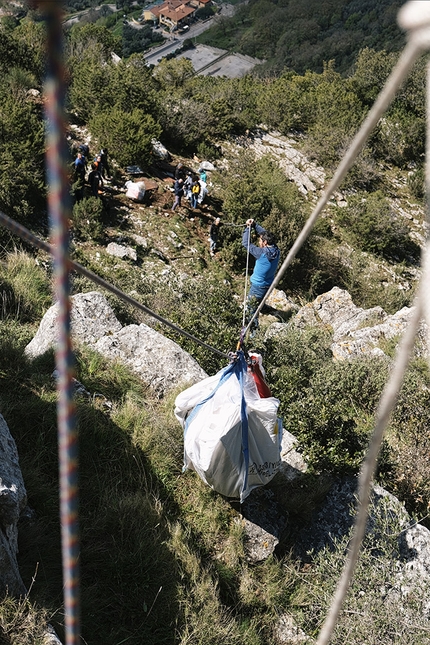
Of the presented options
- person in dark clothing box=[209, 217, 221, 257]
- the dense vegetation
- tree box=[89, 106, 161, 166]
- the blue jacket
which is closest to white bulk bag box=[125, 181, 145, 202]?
the dense vegetation

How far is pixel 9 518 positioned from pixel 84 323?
3285 millimetres

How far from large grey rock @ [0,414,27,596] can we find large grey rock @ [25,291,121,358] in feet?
7.43

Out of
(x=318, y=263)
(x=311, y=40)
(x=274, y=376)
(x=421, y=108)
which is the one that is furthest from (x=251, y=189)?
(x=311, y=40)

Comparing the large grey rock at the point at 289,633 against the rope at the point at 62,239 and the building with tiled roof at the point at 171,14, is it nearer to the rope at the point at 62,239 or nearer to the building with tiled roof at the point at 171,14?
the rope at the point at 62,239

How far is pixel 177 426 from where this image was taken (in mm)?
4672

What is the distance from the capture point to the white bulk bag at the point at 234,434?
11.4ft

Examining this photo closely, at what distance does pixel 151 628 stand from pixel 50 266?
21.0 feet

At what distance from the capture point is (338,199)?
16.4 meters

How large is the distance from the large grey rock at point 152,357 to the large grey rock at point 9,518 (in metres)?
2.23

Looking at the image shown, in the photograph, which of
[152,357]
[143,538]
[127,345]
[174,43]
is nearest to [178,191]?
[127,345]

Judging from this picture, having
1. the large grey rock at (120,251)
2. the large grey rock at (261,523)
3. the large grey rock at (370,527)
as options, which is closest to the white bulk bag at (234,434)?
the large grey rock at (261,523)

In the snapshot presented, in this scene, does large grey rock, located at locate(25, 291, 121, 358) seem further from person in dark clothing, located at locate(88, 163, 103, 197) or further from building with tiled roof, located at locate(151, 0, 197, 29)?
building with tiled roof, located at locate(151, 0, 197, 29)

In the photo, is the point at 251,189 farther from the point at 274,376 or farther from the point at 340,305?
the point at 274,376

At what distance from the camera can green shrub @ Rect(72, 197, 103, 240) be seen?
1050 cm
